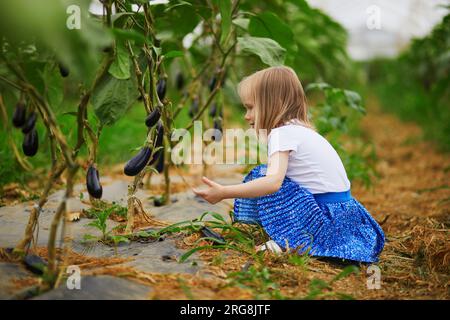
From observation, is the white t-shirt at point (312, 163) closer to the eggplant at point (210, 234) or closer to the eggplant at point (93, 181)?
the eggplant at point (210, 234)

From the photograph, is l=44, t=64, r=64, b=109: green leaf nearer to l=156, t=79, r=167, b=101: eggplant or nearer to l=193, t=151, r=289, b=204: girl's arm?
l=156, t=79, r=167, b=101: eggplant

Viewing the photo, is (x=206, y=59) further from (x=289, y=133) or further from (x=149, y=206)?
(x=289, y=133)

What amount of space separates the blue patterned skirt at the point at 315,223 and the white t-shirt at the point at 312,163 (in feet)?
0.10

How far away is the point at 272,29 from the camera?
240 centimetres

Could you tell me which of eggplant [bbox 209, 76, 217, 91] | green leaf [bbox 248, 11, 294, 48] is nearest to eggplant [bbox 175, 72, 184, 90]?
eggplant [bbox 209, 76, 217, 91]

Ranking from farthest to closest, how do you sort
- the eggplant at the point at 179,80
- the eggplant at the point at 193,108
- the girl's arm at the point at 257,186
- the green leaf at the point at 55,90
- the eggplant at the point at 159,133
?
the eggplant at the point at 179,80, the eggplant at the point at 193,108, the green leaf at the point at 55,90, the eggplant at the point at 159,133, the girl's arm at the point at 257,186

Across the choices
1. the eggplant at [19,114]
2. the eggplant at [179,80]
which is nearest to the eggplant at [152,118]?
the eggplant at [19,114]

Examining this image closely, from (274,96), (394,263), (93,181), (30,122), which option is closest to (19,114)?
(30,122)

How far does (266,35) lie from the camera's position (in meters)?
2.44

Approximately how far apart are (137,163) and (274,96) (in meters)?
0.52

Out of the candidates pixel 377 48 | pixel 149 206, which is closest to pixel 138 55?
pixel 149 206

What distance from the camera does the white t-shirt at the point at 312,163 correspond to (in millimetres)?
1893

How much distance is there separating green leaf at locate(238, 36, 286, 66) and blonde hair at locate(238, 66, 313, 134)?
0.13m

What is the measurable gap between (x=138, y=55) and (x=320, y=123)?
1.54 m
